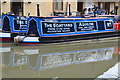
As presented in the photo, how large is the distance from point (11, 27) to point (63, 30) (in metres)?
2.82

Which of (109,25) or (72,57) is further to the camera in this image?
(109,25)

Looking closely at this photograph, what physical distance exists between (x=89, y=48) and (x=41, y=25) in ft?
8.88

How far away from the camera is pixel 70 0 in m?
21.9

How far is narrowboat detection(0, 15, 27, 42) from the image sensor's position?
43.2ft

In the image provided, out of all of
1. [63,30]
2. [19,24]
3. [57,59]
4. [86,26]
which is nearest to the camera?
[57,59]

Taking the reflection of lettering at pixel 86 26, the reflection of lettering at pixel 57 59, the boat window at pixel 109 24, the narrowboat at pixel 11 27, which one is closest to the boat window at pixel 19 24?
the narrowboat at pixel 11 27

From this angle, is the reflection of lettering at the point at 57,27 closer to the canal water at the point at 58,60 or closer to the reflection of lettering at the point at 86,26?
the reflection of lettering at the point at 86,26

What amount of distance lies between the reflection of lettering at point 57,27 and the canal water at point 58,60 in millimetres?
739

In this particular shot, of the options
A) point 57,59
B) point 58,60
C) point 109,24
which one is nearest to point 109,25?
point 109,24

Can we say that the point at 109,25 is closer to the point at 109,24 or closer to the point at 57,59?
the point at 109,24

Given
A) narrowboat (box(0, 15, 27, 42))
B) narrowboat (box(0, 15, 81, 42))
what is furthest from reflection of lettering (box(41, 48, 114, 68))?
narrowboat (box(0, 15, 27, 42))

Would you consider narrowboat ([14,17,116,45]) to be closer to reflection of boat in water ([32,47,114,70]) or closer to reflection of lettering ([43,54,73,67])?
reflection of boat in water ([32,47,114,70])

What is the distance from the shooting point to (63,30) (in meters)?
13.0

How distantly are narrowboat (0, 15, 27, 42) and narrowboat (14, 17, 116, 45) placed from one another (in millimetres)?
1086
